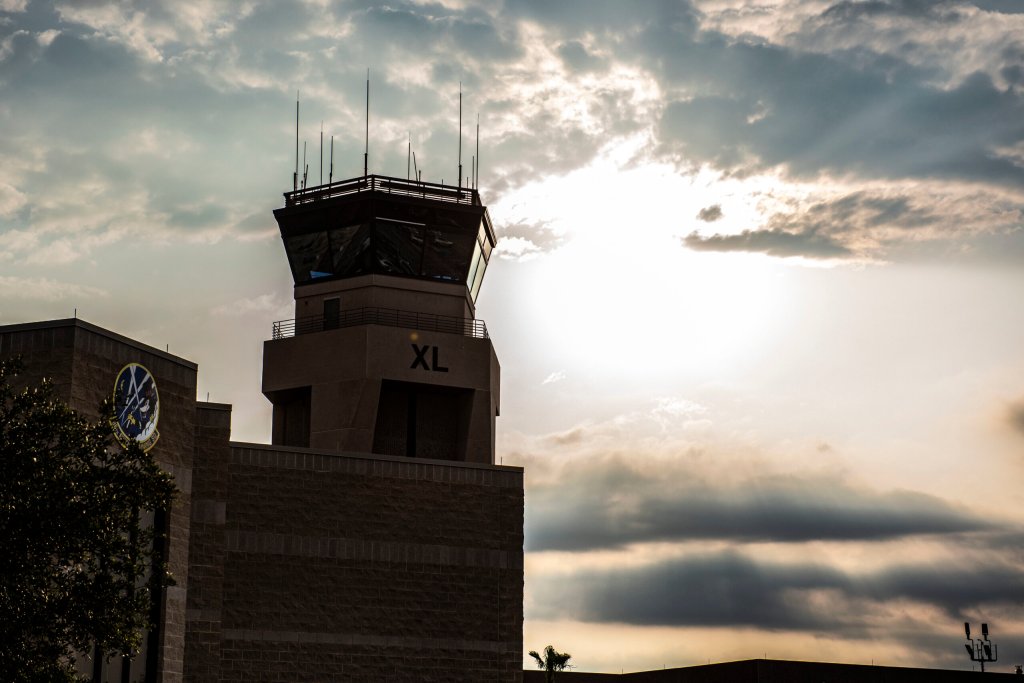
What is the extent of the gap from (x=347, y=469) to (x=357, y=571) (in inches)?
153

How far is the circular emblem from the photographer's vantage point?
40281 mm

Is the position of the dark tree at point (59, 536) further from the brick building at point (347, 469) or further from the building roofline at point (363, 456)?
the building roofline at point (363, 456)

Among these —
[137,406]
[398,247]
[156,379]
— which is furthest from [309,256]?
[137,406]

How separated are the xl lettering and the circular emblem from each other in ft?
69.5

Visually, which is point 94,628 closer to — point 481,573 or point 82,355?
point 82,355

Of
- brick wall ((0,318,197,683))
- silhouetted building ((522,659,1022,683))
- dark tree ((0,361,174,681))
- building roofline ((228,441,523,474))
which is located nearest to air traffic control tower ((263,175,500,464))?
building roofline ((228,441,523,474))

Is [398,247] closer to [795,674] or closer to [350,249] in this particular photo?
[350,249]

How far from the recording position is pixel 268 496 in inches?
1938

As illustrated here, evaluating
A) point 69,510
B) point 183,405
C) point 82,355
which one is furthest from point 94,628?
point 183,405

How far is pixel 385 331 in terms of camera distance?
62.2 metres

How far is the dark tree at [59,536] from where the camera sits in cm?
2958

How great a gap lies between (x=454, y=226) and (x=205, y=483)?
75.6 ft

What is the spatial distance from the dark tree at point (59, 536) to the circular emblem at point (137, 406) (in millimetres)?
8126

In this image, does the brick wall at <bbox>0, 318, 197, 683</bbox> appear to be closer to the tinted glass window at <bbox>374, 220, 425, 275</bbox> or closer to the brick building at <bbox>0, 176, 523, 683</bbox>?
the brick building at <bbox>0, 176, 523, 683</bbox>
